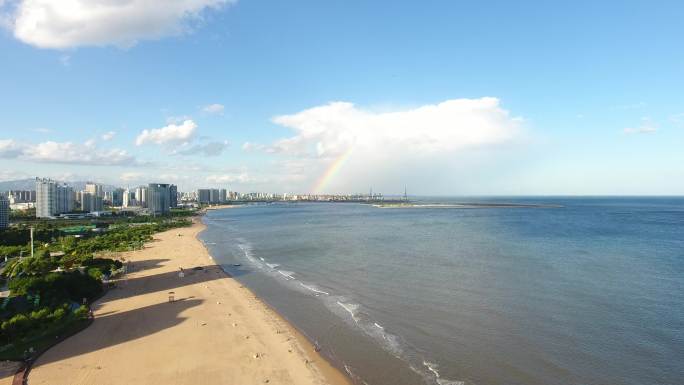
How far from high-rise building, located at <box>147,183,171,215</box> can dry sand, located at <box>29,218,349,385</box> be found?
467 feet

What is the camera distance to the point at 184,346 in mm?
18328

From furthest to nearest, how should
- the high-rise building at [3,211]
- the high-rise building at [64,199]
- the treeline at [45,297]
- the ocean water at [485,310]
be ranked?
the high-rise building at [64,199], the high-rise building at [3,211], the treeline at [45,297], the ocean water at [485,310]

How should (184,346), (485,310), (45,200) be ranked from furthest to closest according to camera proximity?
1. (45,200)
2. (485,310)
3. (184,346)

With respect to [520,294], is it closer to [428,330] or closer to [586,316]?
[586,316]

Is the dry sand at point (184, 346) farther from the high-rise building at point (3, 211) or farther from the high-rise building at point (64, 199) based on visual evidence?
the high-rise building at point (64, 199)

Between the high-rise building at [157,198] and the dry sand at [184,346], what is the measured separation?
14246 centimetres

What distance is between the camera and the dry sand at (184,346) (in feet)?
50.0

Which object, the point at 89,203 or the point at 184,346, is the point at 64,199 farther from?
the point at 184,346

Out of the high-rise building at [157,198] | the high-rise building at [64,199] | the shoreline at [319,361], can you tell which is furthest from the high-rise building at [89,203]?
the shoreline at [319,361]

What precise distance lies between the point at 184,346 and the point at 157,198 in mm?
158685

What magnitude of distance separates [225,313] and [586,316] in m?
19.5

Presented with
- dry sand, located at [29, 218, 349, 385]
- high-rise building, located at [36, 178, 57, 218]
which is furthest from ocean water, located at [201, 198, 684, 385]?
high-rise building, located at [36, 178, 57, 218]

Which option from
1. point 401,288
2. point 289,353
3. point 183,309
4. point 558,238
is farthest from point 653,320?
point 558,238

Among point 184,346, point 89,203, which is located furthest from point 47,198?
point 184,346
